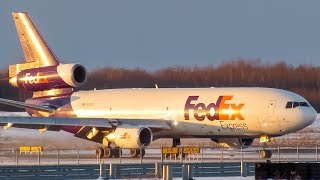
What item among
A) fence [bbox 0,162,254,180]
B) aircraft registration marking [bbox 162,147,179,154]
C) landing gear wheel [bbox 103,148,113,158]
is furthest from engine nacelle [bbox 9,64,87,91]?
fence [bbox 0,162,254,180]

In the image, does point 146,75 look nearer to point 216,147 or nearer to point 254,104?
point 216,147

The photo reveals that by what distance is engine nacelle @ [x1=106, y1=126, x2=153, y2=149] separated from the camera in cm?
5294

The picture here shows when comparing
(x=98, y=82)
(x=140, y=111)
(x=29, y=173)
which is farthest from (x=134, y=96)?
(x=29, y=173)

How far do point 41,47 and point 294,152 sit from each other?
16.7m

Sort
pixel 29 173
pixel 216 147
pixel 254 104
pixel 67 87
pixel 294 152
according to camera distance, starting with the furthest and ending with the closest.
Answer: pixel 216 147 < pixel 67 87 < pixel 294 152 < pixel 254 104 < pixel 29 173

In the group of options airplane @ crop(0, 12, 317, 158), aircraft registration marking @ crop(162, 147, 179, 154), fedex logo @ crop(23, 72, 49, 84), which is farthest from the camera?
fedex logo @ crop(23, 72, 49, 84)

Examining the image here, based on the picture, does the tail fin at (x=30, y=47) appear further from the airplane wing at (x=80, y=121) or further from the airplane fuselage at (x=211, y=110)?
the airplane wing at (x=80, y=121)

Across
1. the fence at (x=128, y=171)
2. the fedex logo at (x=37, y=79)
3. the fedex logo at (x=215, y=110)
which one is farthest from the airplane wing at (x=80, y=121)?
the fence at (x=128, y=171)

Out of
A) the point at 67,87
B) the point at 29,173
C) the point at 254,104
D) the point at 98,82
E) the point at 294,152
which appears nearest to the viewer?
the point at 29,173

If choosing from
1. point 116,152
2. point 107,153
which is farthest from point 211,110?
point 107,153

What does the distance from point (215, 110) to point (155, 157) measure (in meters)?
4.35

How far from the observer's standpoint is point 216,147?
67.4m

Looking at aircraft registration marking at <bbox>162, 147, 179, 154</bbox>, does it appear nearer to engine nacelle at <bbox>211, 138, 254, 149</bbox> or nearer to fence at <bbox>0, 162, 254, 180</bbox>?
fence at <bbox>0, 162, 254, 180</bbox>

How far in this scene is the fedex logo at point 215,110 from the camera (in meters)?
52.9
